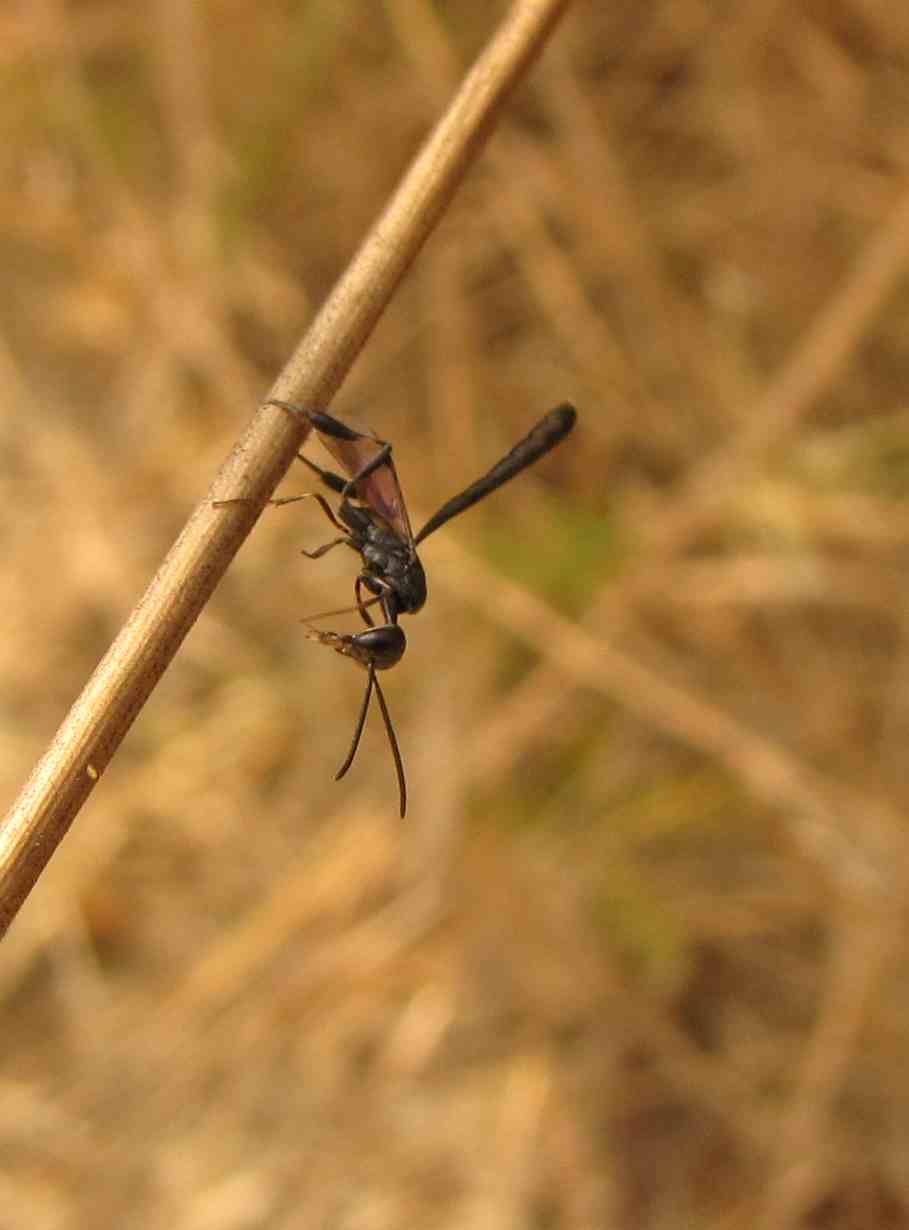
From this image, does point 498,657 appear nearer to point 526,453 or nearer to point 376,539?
point 376,539

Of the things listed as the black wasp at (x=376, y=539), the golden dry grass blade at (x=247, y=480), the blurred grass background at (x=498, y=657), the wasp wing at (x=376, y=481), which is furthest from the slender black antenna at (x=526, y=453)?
the blurred grass background at (x=498, y=657)

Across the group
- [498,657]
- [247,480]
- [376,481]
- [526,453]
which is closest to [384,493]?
[376,481]

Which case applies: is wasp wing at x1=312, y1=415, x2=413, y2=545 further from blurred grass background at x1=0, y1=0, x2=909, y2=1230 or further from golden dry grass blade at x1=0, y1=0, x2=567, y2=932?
blurred grass background at x1=0, y1=0, x2=909, y2=1230

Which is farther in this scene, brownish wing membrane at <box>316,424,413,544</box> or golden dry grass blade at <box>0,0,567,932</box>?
brownish wing membrane at <box>316,424,413,544</box>

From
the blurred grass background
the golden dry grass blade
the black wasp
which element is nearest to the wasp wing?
the black wasp

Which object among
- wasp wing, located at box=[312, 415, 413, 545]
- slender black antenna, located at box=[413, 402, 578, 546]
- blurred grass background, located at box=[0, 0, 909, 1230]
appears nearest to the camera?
slender black antenna, located at box=[413, 402, 578, 546]

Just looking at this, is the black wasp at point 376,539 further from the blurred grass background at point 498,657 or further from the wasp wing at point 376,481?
the blurred grass background at point 498,657

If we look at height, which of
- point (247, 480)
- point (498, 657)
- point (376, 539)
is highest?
point (498, 657)
